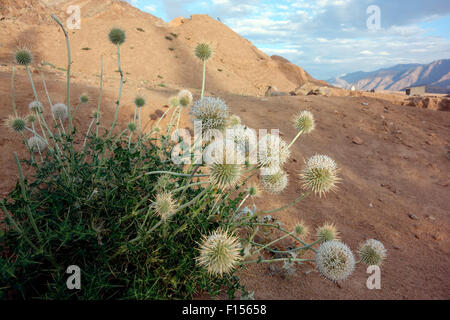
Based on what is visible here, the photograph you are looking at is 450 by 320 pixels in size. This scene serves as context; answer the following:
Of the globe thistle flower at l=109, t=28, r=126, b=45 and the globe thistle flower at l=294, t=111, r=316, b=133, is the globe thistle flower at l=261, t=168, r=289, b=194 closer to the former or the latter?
the globe thistle flower at l=294, t=111, r=316, b=133

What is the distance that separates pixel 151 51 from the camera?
23438 mm

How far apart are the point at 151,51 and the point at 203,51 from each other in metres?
23.0

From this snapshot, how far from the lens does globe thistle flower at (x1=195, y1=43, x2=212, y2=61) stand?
296 cm

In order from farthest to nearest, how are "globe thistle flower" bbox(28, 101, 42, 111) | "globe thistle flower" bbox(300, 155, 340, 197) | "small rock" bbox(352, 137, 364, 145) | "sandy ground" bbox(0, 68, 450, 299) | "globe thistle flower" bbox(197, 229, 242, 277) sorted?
1. "small rock" bbox(352, 137, 364, 145)
2. "sandy ground" bbox(0, 68, 450, 299)
3. "globe thistle flower" bbox(28, 101, 42, 111)
4. "globe thistle flower" bbox(300, 155, 340, 197)
5. "globe thistle flower" bbox(197, 229, 242, 277)

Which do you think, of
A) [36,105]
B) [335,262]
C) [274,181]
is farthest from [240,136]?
[36,105]

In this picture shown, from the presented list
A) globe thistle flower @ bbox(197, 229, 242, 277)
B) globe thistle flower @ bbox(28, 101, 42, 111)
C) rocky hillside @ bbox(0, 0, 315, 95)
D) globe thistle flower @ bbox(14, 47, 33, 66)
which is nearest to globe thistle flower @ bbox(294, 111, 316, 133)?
globe thistle flower @ bbox(197, 229, 242, 277)

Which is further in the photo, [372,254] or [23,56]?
[372,254]

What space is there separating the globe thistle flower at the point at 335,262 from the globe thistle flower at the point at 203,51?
2370 mm

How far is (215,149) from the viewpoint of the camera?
6.91 ft

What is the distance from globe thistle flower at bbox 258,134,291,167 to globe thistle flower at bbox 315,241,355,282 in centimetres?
98

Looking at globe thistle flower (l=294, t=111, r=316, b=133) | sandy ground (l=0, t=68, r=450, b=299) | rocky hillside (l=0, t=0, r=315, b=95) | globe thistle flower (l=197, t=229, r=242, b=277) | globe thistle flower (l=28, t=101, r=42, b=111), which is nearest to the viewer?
globe thistle flower (l=197, t=229, r=242, b=277)

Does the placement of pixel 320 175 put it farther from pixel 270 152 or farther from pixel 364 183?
pixel 364 183

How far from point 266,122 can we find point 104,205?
7016 millimetres
